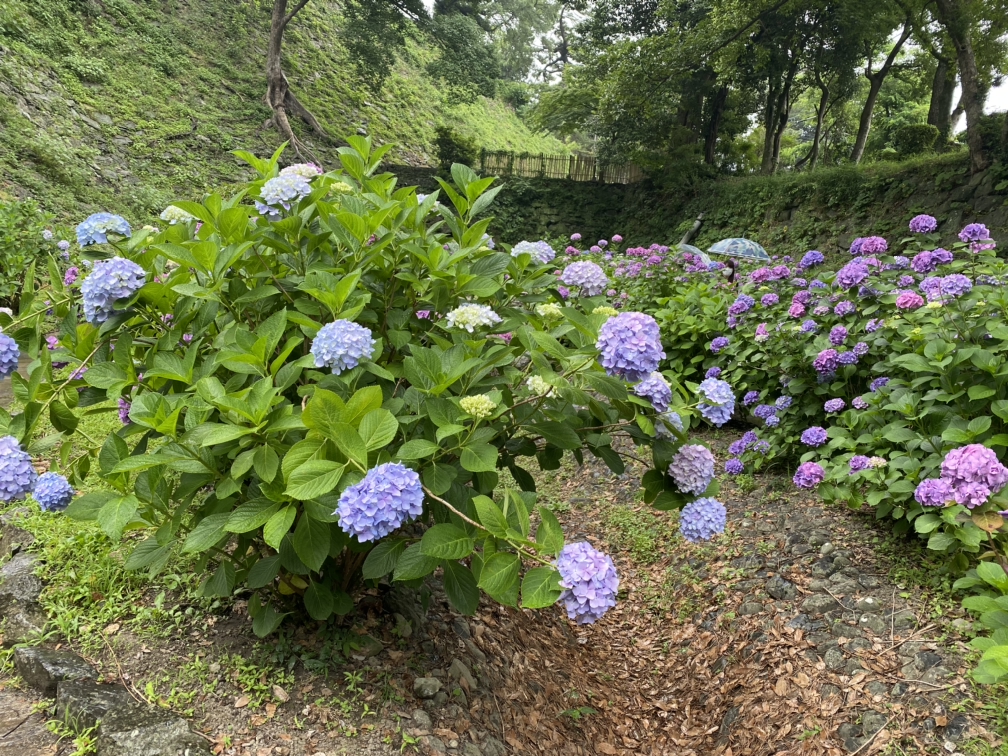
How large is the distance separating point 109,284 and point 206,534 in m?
0.62

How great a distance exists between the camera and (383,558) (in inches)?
53.4

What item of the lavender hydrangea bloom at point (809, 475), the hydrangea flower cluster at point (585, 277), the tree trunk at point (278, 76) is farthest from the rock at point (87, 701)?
the tree trunk at point (278, 76)

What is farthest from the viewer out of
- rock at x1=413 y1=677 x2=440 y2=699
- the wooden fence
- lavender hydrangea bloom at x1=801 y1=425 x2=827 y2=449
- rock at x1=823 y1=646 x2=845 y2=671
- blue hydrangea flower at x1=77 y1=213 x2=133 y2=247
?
the wooden fence

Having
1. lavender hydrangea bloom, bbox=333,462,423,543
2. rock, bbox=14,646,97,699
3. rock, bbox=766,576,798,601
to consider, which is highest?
lavender hydrangea bloom, bbox=333,462,423,543

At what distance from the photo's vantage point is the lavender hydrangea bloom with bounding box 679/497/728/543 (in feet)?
4.63

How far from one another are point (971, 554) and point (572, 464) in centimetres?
244

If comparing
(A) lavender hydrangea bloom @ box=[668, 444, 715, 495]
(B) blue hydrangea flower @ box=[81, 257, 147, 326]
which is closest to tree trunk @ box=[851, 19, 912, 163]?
(A) lavender hydrangea bloom @ box=[668, 444, 715, 495]

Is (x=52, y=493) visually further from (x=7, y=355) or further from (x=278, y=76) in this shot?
(x=278, y=76)

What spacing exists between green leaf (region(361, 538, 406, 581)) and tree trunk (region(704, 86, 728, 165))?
15427 mm

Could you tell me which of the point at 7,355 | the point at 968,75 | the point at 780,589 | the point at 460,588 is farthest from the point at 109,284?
the point at 968,75

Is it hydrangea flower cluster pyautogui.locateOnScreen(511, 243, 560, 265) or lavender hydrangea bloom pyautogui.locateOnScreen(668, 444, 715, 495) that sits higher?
hydrangea flower cluster pyautogui.locateOnScreen(511, 243, 560, 265)

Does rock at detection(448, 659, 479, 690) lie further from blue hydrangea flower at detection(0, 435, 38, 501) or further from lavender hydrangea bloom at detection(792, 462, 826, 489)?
lavender hydrangea bloom at detection(792, 462, 826, 489)

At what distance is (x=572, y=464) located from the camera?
4.26 metres

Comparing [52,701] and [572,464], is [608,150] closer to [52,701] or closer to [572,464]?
[572,464]
